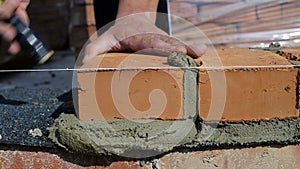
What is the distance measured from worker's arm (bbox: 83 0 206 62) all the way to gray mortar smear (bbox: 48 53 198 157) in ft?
0.34

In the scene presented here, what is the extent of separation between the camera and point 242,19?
2270mm

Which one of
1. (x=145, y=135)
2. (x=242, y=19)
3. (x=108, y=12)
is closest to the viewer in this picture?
(x=145, y=135)

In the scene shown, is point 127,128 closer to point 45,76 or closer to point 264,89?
point 264,89

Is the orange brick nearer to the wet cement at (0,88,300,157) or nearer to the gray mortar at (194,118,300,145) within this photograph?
the wet cement at (0,88,300,157)

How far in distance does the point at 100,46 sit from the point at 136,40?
95 mm

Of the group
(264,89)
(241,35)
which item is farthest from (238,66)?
(241,35)

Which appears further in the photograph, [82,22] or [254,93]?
[82,22]

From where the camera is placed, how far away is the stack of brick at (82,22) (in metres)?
2.82

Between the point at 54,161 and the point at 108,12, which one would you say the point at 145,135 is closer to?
the point at 54,161

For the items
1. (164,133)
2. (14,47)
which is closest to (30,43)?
(14,47)

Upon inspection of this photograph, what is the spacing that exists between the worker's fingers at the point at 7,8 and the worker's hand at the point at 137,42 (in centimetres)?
22

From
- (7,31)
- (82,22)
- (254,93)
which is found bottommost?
(82,22)

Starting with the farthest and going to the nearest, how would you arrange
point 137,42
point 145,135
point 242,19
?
point 242,19 < point 137,42 < point 145,135

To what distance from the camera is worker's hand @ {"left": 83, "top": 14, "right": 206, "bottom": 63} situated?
4.24 feet
